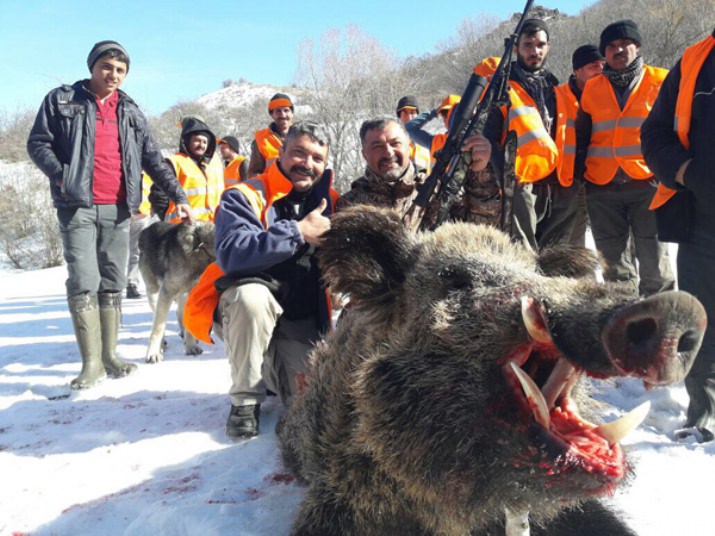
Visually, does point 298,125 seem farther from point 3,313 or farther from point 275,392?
point 3,313

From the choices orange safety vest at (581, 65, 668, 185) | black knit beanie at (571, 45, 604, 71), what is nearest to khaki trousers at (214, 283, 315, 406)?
orange safety vest at (581, 65, 668, 185)

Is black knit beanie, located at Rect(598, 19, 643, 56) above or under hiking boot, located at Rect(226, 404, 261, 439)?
above

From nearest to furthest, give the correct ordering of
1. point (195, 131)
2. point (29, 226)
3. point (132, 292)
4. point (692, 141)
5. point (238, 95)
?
point (692, 141) < point (195, 131) < point (132, 292) < point (29, 226) < point (238, 95)

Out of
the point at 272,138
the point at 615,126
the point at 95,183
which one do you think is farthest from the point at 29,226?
the point at 615,126

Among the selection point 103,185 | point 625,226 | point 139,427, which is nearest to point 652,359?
point 139,427

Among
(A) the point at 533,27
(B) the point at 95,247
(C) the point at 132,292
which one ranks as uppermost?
(A) the point at 533,27

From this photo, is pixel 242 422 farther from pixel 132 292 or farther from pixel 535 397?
pixel 132 292

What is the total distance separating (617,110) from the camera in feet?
14.7

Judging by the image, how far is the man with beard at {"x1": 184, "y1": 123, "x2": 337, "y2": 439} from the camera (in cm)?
323

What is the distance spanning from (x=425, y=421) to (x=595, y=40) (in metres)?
26.1

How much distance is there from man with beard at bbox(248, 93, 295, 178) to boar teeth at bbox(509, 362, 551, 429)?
6783mm

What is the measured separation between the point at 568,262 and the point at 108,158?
3.98m

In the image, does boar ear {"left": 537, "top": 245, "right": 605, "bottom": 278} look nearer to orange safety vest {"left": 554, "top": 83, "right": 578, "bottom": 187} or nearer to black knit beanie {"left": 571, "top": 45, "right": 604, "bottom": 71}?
orange safety vest {"left": 554, "top": 83, "right": 578, "bottom": 187}

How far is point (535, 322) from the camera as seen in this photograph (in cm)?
129
